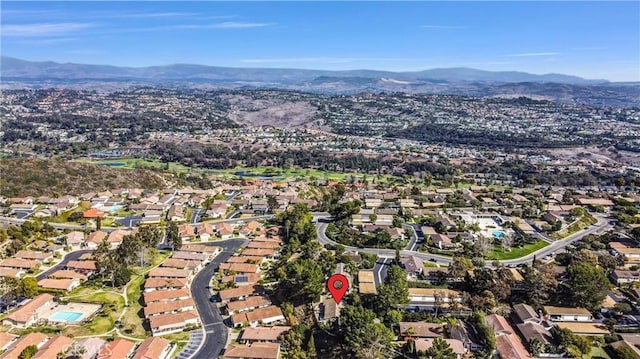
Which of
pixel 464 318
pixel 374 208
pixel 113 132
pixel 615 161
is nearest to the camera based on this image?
pixel 464 318

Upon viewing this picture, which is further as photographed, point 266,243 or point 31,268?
point 266,243

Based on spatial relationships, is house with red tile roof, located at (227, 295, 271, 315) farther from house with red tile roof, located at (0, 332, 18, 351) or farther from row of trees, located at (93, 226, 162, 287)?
house with red tile roof, located at (0, 332, 18, 351)

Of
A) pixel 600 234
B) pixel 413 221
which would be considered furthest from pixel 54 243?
pixel 600 234

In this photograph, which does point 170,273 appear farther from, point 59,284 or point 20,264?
point 20,264

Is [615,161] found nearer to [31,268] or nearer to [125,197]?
[125,197]

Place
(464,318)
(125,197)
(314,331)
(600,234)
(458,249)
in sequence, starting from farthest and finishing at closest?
(125,197), (600,234), (458,249), (464,318), (314,331)

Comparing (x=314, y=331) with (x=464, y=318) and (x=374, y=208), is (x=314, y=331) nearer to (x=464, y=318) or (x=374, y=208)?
(x=464, y=318)

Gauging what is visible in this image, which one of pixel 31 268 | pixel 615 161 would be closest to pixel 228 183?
pixel 31 268
